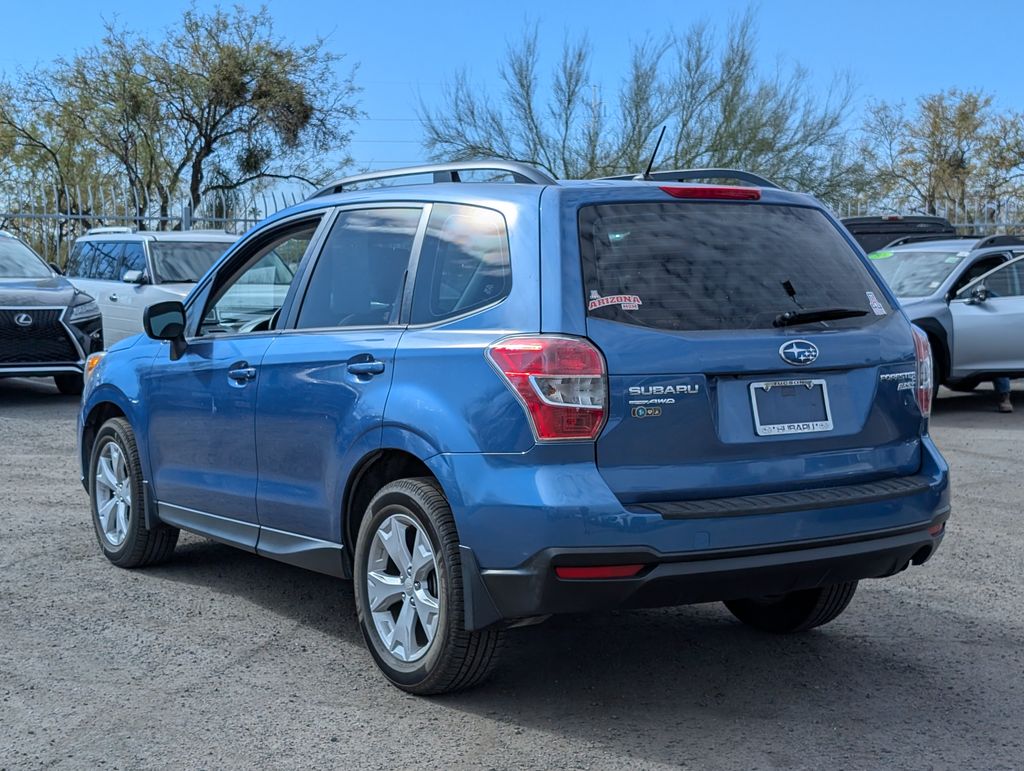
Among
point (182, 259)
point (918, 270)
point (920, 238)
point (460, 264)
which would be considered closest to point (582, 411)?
point (460, 264)

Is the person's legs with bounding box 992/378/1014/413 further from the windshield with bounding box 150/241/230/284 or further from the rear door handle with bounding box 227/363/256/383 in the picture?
the rear door handle with bounding box 227/363/256/383

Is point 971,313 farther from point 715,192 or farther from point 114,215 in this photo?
point 114,215

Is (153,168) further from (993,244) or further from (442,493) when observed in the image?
(442,493)

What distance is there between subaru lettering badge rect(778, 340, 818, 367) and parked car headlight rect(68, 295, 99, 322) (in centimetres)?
1141

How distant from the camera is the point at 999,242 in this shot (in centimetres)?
1548

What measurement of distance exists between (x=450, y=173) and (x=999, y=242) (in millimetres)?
11932

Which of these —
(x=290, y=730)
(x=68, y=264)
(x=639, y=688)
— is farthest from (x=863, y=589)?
(x=68, y=264)

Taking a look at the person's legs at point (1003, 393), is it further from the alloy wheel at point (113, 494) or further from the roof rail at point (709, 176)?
the alloy wheel at point (113, 494)

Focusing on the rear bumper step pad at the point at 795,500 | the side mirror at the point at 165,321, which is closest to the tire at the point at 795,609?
the rear bumper step pad at the point at 795,500

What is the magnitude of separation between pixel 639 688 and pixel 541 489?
1.12 meters

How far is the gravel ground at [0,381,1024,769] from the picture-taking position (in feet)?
13.6

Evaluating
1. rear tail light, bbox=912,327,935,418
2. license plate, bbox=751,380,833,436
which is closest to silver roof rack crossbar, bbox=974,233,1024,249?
rear tail light, bbox=912,327,935,418

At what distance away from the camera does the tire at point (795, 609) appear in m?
5.29

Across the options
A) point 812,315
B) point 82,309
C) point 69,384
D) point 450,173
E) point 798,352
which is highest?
Result: point 450,173
